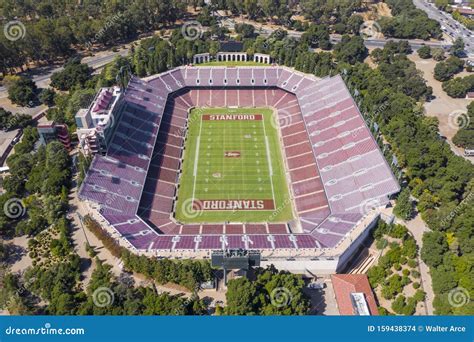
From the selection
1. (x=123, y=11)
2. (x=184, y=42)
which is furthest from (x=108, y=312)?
(x=123, y=11)

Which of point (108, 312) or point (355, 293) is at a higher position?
point (108, 312)

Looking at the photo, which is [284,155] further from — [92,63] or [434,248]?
[92,63]

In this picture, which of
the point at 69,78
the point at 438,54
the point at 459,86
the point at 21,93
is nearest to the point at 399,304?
the point at 459,86

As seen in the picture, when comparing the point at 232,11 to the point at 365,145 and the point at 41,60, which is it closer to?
the point at 41,60

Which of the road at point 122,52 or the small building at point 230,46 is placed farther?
the small building at point 230,46

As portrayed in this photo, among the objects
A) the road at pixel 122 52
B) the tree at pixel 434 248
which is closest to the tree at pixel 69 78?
the road at pixel 122 52
